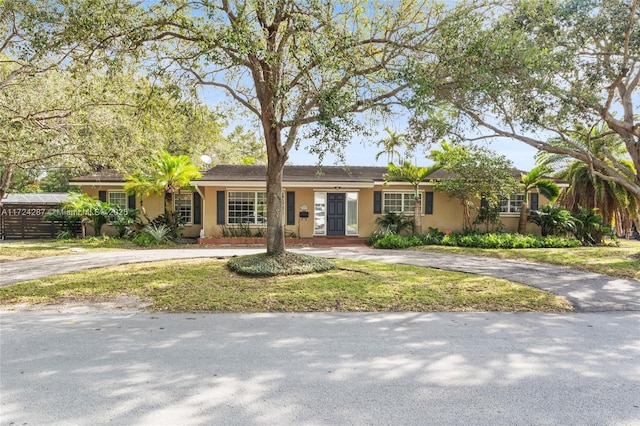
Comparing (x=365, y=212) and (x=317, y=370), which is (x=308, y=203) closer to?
(x=365, y=212)

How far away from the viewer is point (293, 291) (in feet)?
23.2

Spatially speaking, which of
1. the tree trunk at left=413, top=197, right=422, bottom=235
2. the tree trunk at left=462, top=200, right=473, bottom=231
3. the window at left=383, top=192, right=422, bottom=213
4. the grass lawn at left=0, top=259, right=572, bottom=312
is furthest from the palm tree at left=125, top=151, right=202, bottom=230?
the tree trunk at left=462, top=200, right=473, bottom=231

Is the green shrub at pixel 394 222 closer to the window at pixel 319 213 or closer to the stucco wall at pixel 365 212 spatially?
the stucco wall at pixel 365 212

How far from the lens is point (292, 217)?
56.4 ft

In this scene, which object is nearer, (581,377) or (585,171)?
(581,377)

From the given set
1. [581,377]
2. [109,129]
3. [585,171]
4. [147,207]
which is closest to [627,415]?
[581,377]

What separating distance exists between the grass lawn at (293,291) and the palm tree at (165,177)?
6.85 metres

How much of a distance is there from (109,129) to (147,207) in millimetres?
6267

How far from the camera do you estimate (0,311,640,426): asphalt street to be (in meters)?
2.89

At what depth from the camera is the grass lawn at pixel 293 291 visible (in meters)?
6.27

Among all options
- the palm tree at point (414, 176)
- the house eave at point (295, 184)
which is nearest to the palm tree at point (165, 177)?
the house eave at point (295, 184)

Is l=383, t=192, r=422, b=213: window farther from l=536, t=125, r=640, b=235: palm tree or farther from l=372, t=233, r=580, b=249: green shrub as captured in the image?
l=536, t=125, r=640, b=235: palm tree

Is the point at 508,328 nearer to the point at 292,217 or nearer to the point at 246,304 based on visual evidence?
the point at 246,304

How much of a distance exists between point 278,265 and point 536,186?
531 inches
